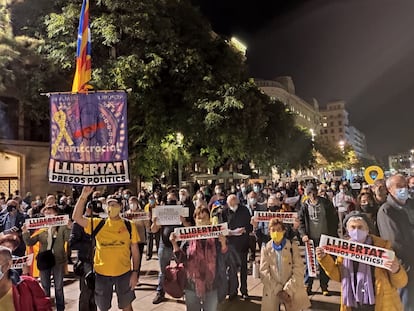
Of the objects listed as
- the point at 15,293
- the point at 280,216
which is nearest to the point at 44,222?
the point at 15,293

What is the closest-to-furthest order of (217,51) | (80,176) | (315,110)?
(80,176), (217,51), (315,110)

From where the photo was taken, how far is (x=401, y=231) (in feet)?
16.2

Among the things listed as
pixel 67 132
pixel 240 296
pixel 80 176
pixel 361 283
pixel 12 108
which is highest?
pixel 12 108

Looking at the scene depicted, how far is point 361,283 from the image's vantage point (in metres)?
4.42

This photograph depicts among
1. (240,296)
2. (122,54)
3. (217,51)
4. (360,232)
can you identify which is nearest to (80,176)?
(360,232)

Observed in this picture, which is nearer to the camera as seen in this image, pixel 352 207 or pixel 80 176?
pixel 80 176

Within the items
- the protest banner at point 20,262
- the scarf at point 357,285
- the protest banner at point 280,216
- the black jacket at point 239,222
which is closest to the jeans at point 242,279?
the black jacket at point 239,222

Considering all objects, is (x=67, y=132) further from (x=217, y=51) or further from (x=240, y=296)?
(x=217, y=51)

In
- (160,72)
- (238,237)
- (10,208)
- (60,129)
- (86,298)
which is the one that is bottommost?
(86,298)

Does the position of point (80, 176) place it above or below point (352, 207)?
above

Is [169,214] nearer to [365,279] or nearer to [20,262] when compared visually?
[20,262]

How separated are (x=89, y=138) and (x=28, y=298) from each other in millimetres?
2380

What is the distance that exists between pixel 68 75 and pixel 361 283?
21111 mm

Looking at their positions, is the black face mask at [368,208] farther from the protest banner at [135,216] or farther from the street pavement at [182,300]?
the protest banner at [135,216]
